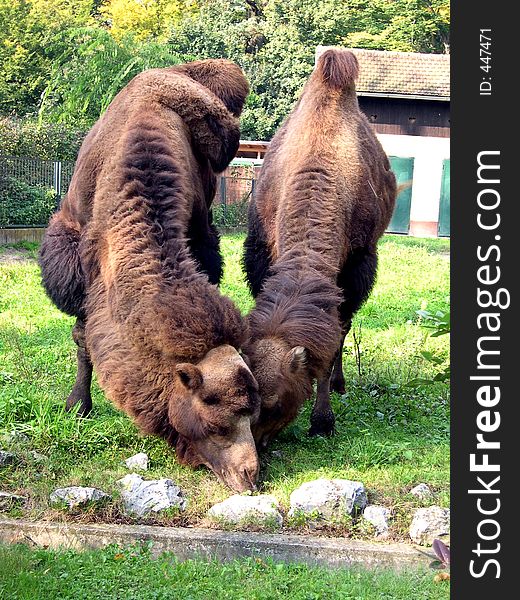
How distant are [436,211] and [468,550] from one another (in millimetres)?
29305

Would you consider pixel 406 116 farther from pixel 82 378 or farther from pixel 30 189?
pixel 82 378

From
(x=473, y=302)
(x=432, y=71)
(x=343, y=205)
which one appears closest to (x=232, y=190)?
(x=432, y=71)

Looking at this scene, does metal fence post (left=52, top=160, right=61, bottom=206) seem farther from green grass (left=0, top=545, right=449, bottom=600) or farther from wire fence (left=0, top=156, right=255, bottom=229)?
green grass (left=0, top=545, right=449, bottom=600)

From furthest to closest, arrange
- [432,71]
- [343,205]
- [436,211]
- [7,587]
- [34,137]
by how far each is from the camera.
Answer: [432,71] → [436,211] → [34,137] → [343,205] → [7,587]

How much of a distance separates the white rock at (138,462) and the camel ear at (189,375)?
776mm

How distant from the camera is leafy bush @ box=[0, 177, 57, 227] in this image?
64.4 feet

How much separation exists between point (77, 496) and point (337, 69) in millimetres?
4608

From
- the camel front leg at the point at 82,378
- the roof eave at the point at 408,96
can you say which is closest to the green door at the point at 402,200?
the roof eave at the point at 408,96

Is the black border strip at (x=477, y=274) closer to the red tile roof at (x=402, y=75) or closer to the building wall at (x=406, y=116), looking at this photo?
the red tile roof at (x=402, y=75)

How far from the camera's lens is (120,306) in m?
6.19

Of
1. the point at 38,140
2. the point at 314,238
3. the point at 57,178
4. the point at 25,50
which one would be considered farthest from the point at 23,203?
the point at 25,50

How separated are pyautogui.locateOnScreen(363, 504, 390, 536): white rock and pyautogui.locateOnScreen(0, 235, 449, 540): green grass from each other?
65mm

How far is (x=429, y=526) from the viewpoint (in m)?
5.24

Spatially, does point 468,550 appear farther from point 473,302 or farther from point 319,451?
point 319,451
